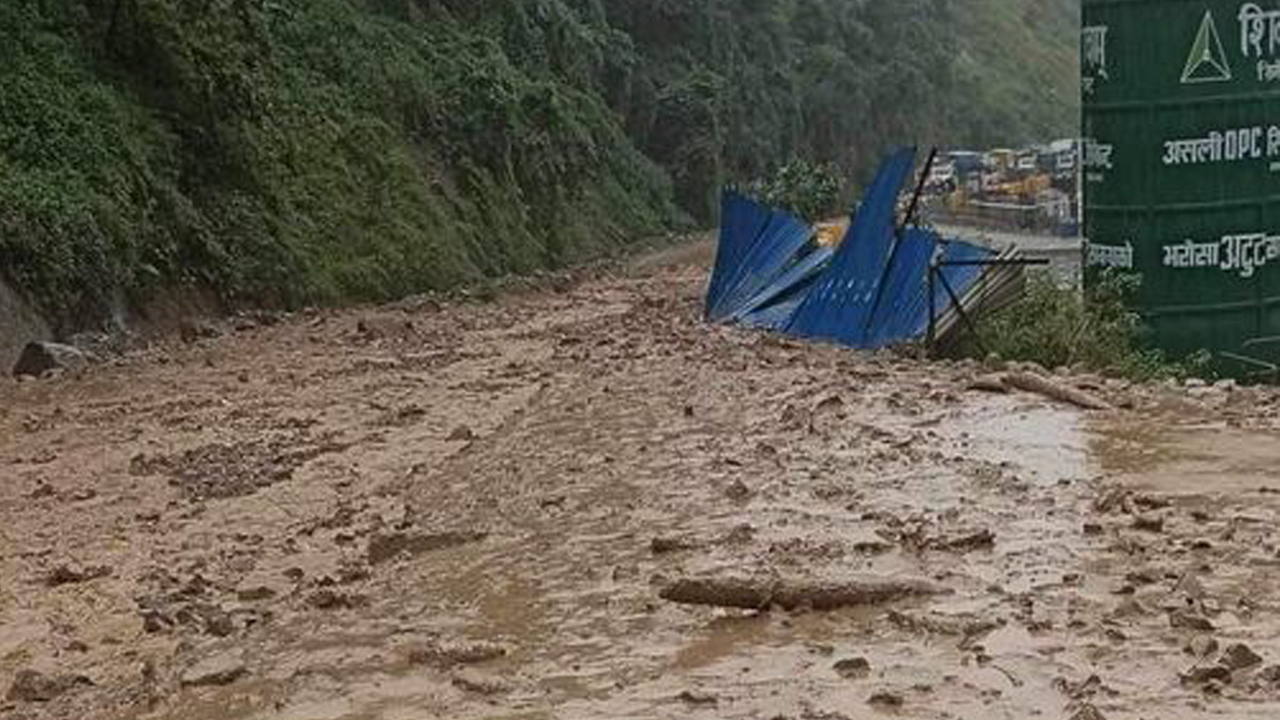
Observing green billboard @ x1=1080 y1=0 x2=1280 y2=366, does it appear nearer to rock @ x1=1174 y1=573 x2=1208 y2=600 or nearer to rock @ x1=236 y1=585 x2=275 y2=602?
rock @ x1=1174 y1=573 x2=1208 y2=600

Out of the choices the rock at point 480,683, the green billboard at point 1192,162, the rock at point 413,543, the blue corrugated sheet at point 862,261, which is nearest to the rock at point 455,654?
the rock at point 480,683

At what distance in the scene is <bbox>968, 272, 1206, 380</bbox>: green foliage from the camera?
15.0 metres

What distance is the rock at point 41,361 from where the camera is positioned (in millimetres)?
16347

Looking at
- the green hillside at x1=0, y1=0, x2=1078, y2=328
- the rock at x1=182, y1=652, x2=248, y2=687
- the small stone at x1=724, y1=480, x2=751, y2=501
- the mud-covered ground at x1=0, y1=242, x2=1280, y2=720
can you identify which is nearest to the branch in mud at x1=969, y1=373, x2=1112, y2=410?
the mud-covered ground at x1=0, y1=242, x2=1280, y2=720

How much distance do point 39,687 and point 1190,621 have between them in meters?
4.33

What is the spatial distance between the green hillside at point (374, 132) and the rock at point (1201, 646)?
14217 millimetres

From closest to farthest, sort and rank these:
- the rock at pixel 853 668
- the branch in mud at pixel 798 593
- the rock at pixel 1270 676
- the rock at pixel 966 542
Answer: the rock at pixel 1270 676, the rock at pixel 853 668, the branch in mud at pixel 798 593, the rock at pixel 966 542

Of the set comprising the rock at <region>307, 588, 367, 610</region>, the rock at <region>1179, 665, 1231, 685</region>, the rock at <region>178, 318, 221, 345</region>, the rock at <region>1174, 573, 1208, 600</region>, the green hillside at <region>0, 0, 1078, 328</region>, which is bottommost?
the rock at <region>178, 318, 221, 345</region>

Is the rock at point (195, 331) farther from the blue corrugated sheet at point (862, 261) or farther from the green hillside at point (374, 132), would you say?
the blue corrugated sheet at point (862, 261)

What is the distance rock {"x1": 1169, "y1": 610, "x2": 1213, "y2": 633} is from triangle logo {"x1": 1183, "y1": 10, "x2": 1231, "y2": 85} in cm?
1143

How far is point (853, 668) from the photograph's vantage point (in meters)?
5.94

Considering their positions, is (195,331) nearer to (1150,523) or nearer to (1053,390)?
(1053,390)

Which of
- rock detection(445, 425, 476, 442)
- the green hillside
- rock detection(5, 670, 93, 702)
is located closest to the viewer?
rock detection(5, 670, 93, 702)

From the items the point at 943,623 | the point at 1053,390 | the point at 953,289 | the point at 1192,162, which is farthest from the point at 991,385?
the point at 943,623
